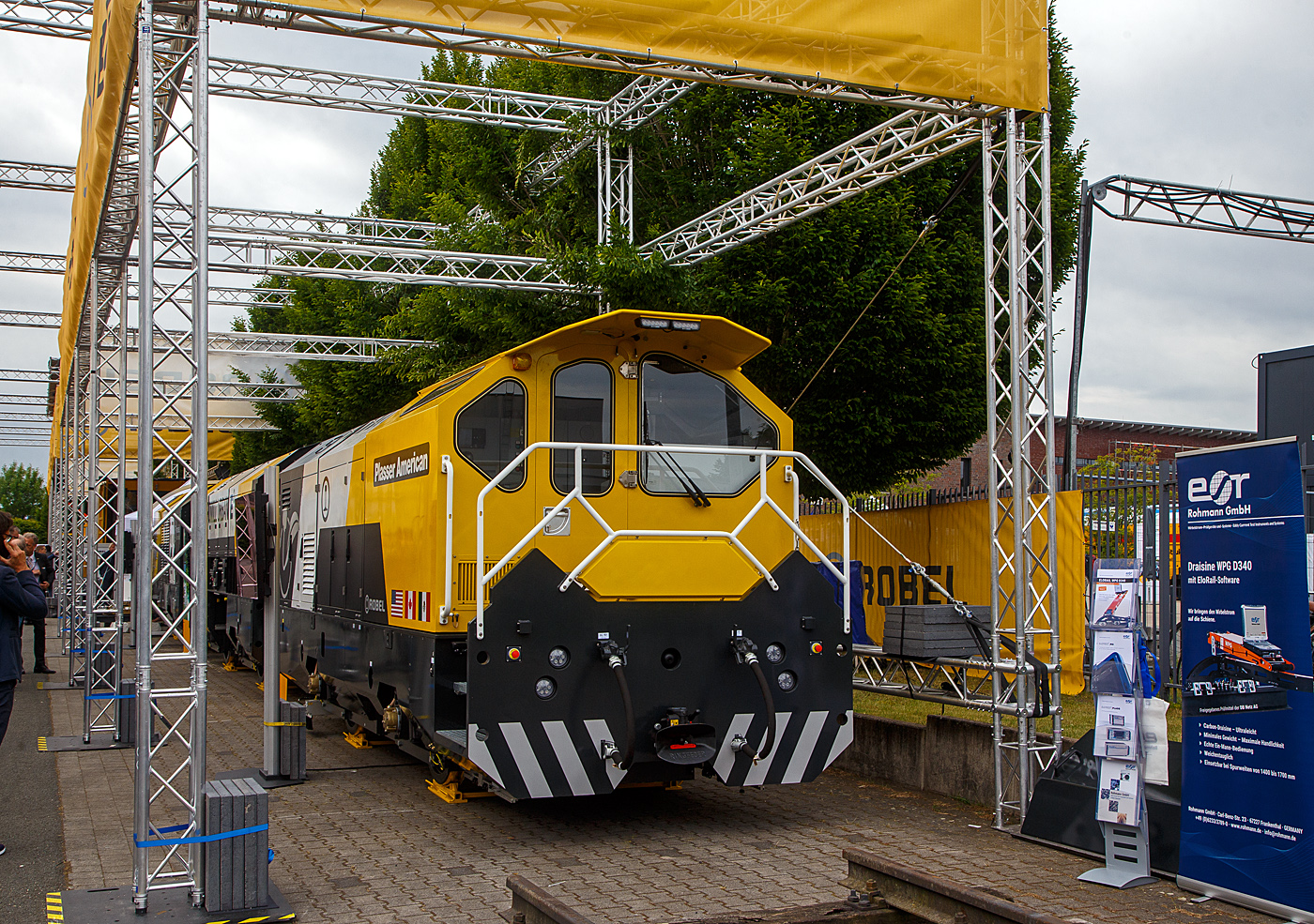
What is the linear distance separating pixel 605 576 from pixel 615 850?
68.7 inches

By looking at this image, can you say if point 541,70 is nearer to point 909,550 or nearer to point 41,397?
point 909,550

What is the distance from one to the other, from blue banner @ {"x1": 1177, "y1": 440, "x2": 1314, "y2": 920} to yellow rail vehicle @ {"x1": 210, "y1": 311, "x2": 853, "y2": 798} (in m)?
2.16

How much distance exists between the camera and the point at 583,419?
7715mm

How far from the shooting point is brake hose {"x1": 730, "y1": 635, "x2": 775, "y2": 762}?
7.03 m

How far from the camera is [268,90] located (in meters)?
13.9

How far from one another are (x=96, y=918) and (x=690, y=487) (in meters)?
4.28

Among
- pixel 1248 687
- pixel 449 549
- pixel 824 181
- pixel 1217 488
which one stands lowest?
pixel 1248 687

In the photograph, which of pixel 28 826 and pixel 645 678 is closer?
pixel 645 678

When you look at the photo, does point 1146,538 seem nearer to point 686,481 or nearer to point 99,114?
point 686,481

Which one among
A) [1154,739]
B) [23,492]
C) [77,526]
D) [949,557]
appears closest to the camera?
[1154,739]

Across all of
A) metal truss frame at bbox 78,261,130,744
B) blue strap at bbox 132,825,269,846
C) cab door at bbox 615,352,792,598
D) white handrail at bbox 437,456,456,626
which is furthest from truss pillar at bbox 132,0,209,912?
metal truss frame at bbox 78,261,130,744

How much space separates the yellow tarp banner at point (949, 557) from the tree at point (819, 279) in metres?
0.90

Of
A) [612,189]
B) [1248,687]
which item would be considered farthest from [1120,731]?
[612,189]

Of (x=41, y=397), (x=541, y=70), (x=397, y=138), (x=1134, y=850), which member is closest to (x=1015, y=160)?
(x=1134, y=850)
